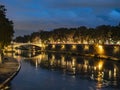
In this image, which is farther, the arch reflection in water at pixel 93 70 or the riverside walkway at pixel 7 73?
the arch reflection in water at pixel 93 70

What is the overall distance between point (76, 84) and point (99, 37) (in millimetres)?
105524

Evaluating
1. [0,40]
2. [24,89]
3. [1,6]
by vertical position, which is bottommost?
[24,89]

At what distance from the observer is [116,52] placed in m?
108

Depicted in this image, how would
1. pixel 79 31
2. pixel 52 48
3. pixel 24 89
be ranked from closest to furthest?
pixel 24 89 < pixel 79 31 < pixel 52 48

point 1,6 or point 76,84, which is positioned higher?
point 1,6

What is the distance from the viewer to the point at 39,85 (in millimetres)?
41344

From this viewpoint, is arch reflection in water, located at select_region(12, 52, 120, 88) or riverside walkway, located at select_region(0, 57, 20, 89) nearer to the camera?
riverside walkway, located at select_region(0, 57, 20, 89)

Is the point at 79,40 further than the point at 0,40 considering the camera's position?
Yes

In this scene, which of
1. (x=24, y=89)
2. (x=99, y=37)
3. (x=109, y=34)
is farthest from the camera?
(x=99, y=37)

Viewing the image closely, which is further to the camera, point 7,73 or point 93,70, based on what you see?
point 93,70

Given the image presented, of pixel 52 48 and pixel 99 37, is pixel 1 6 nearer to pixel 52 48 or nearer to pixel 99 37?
pixel 99 37

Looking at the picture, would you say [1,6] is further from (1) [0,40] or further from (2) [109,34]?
(2) [109,34]

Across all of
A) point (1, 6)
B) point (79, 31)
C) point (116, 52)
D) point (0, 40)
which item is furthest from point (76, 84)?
point (79, 31)

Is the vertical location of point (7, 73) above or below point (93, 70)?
above
